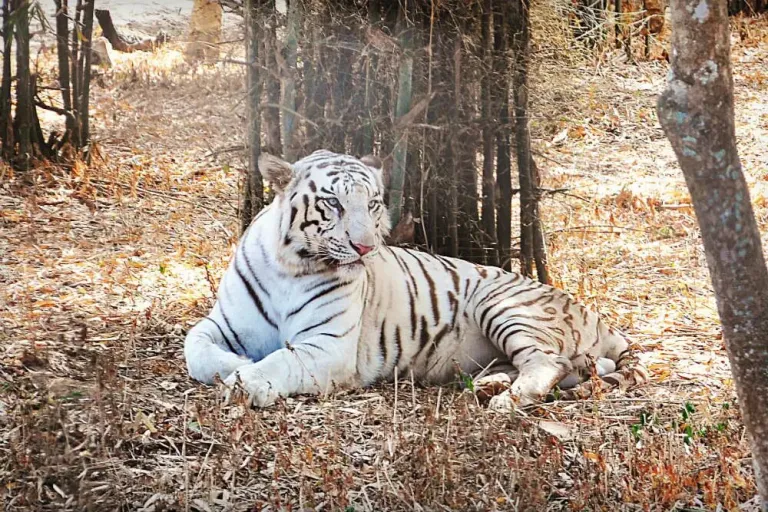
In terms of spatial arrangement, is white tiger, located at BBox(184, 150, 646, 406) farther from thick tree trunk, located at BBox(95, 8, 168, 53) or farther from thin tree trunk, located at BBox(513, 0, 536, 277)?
thick tree trunk, located at BBox(95, 8, 168, 53)

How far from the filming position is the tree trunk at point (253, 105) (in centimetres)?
537

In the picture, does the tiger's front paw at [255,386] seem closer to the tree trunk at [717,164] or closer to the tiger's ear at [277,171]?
the tiger's ear at [277,171]

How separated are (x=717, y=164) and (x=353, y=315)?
216 centimetres

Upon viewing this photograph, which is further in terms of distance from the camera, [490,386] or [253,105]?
[253,105]

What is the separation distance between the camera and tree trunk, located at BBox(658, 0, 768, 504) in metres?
2.64

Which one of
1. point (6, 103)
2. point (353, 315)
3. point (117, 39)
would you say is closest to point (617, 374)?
point (353, 315)

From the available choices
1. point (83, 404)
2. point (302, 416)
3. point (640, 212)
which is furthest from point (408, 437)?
point (640, 212)

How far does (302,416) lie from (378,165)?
1409 mm

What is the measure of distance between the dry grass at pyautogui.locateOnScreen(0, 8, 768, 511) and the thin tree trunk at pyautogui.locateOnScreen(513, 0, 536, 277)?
0.26 metres

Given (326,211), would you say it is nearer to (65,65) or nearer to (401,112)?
(401,112)

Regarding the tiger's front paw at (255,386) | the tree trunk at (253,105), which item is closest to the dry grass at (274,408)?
the tiger's front paw at (255,386)

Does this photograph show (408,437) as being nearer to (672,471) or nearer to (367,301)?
(672,471)

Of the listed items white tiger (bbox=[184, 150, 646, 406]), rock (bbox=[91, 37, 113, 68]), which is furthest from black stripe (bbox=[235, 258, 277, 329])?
rock (bbox=[91, 37, 113, 68])

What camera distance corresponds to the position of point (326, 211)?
174 inches
